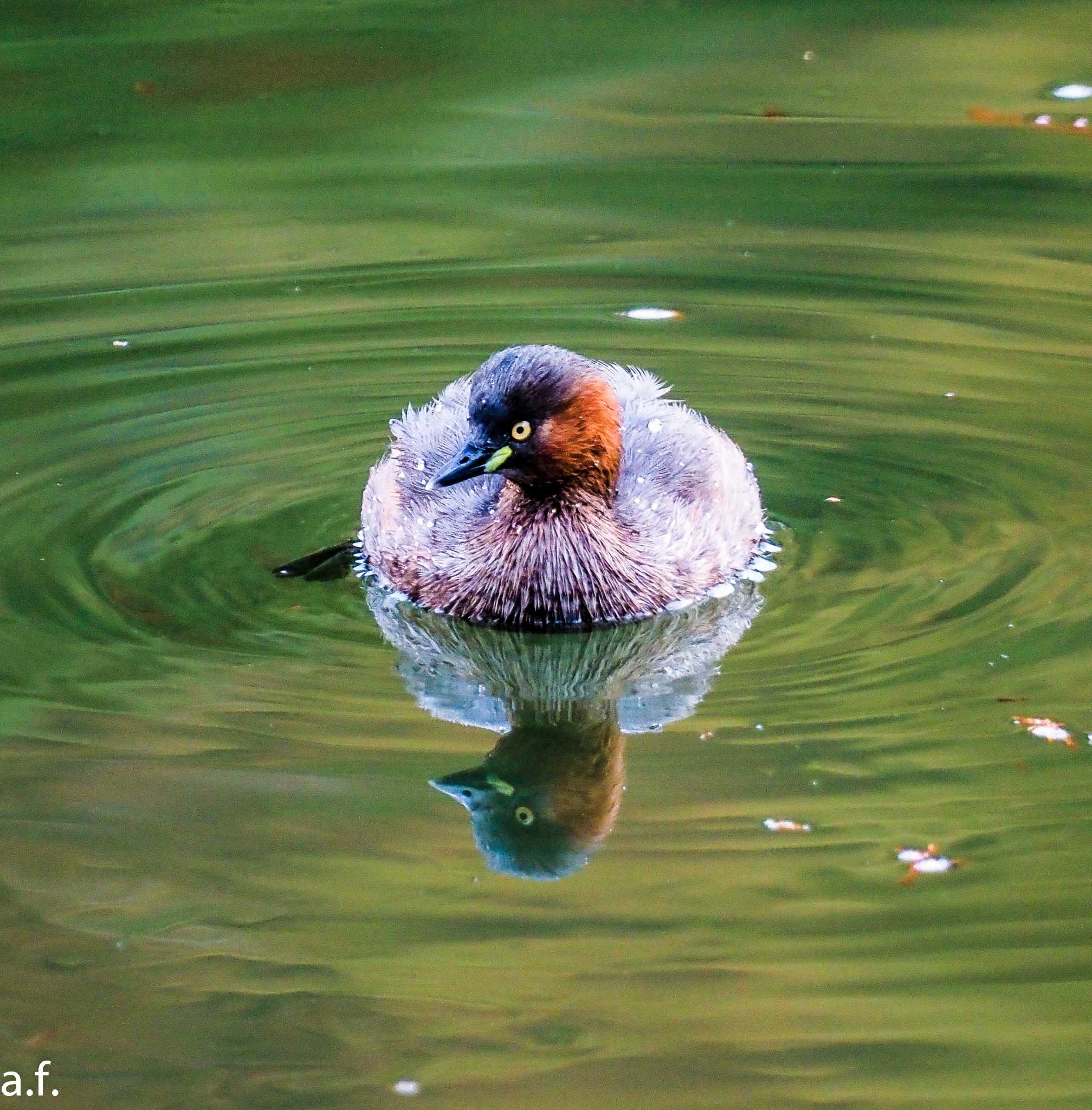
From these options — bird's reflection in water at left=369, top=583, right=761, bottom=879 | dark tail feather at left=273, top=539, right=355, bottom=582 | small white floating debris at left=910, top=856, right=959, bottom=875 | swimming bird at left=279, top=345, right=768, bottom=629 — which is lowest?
bird's reflection in water at left=369, top=583, right=761, bottom=879

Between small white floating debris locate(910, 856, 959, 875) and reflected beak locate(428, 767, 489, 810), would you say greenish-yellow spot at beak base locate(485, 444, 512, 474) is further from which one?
small white floating debris locate(910, 856, 959, 875)

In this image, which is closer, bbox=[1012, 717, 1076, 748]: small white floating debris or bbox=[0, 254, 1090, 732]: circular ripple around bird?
bbox=[1012, 717, 1076, 748]: small white floating debris

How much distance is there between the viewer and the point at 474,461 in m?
7.32

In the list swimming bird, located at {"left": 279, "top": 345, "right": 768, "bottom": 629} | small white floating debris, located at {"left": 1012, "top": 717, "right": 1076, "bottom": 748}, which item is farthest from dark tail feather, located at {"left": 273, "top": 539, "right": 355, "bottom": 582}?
small white floating debris, located at {"left": 1012, "top": 717, "right": 1076, "bottom": 748}

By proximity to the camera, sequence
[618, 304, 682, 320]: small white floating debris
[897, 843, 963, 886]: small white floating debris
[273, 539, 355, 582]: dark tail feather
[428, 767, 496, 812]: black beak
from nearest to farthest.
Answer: [897, 843, 963, 886]: small white floating debris → [428, 767, 496, 812]: black beak → [273, 539, 355, 582]: dark tail feather → [618, 304, 682, 320]: small white floating debris

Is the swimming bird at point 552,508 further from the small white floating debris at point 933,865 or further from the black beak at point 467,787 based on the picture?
the small white floating debris at point 933,865

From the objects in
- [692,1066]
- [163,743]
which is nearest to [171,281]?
[163,743]

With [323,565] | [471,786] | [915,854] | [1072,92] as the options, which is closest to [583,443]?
[323,565]

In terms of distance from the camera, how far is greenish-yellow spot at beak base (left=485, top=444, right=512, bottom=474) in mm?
7344

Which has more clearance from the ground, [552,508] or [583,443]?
[583,443]

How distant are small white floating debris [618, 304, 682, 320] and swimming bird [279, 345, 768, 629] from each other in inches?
96.1

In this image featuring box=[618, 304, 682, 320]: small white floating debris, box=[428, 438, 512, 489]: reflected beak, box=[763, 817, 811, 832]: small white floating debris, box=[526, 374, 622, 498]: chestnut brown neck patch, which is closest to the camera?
box=[763, 817, 811, 832]: small white floating debris

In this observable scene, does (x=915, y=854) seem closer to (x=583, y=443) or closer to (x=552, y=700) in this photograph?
(x=552, y=700)

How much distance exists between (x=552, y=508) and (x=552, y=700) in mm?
912
